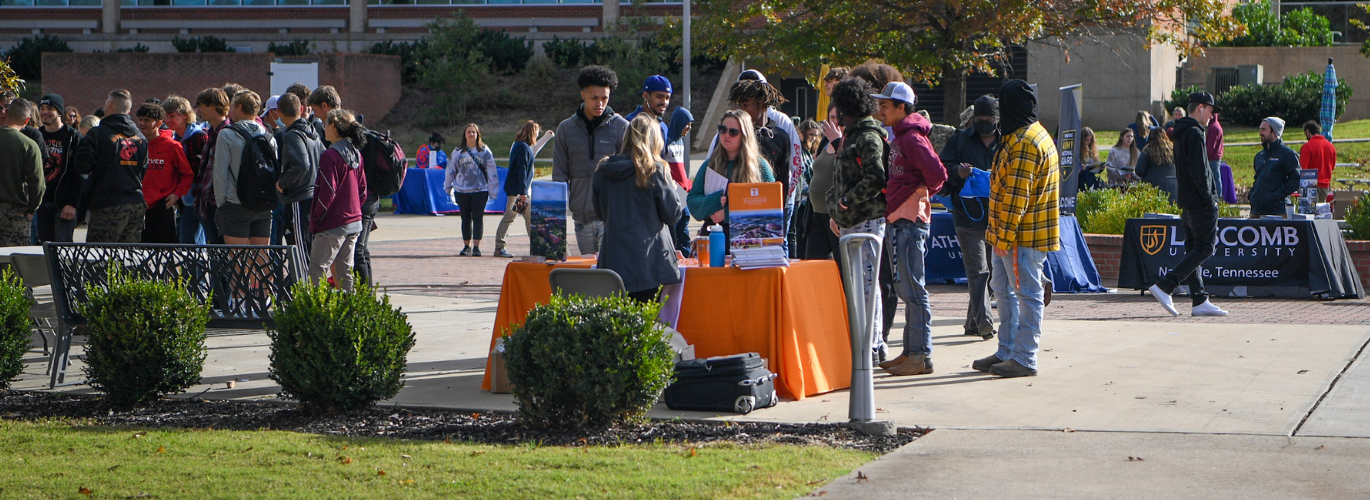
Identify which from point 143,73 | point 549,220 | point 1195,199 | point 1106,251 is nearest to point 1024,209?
point 549,220

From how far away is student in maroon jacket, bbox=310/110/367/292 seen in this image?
879cm

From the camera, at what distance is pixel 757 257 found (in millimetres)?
6598

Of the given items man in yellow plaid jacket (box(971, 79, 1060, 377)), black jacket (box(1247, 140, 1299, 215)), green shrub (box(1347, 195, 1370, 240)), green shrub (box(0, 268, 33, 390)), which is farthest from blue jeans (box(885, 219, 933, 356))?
black jacket (box(1247, 140, 1299, 215))

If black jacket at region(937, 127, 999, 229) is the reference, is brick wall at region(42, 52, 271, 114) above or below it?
above

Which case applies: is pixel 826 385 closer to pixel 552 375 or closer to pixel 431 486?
pixel 552 375

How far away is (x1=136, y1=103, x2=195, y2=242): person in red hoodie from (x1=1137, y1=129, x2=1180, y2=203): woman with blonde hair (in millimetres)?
11096

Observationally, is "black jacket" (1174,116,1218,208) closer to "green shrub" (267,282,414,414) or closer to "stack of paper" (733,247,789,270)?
"stack of paper" (733,247,789,270)

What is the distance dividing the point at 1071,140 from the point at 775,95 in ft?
23.3

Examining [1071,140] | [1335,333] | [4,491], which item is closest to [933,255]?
[1071,140]

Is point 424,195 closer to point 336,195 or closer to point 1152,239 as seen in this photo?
point 1152,239

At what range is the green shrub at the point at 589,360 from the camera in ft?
18.8

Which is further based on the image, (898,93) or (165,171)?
(165,171)

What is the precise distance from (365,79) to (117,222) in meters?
37.9

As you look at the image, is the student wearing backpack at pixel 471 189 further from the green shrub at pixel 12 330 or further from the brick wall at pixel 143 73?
the brick wall at pixel 143 73
